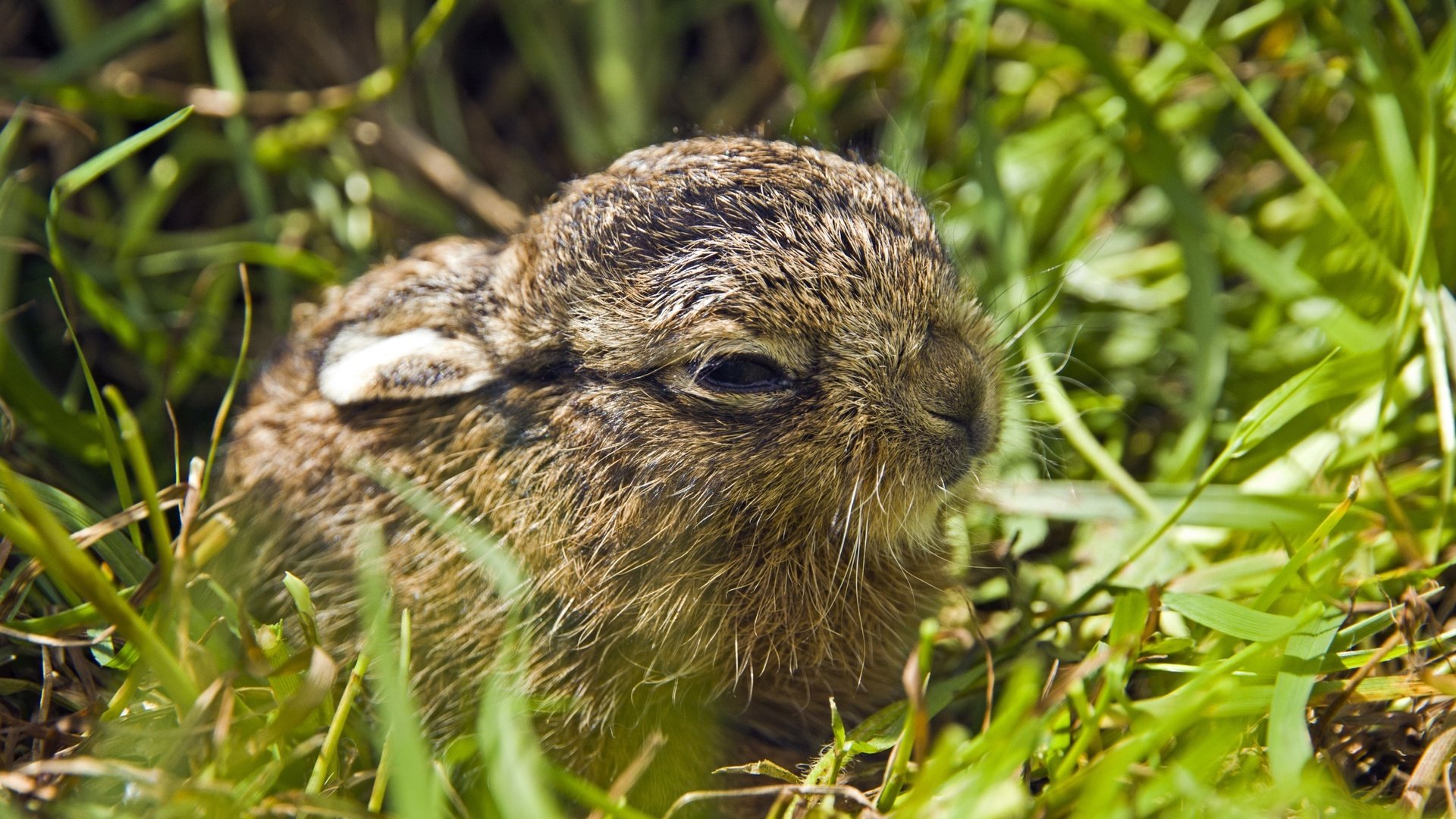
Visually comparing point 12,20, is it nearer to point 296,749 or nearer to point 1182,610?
point 296,749

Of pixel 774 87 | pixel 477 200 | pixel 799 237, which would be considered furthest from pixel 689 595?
pixel 774 87

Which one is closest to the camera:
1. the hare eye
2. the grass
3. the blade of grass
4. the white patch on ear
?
the blade of grass

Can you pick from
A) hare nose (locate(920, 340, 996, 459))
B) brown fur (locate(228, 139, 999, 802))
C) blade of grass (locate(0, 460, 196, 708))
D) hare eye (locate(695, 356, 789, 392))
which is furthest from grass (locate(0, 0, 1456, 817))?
hare eye (locate(695, 356, 789, 392))

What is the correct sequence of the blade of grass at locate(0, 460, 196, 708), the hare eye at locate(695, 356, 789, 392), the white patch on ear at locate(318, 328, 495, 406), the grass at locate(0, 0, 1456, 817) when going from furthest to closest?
1. the white patch on ear at locate(318, 328, 495, 406)
2. the hare eye at locate(695, 356, 789, 392)
3. the grass at locate(0, 0, 1456, 817)
4. the blade of grass at locate(0, 460, 196, 708)

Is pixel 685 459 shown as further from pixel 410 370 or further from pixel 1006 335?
pixel 1006 335

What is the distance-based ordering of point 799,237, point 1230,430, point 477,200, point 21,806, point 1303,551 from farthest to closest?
point 477,200, point 1230,430, point 799,237, point 1303,551, point 21,806

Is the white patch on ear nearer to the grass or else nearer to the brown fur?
the brown fur
